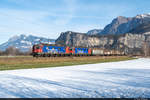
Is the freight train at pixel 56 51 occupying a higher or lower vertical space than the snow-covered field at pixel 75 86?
higher

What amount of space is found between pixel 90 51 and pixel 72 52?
503 inches

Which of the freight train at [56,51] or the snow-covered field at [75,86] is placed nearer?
the snow-covered field at [75,86]

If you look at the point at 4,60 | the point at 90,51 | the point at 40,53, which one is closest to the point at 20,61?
the point at 4,60

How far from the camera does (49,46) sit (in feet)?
158

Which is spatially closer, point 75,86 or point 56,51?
point 75,86

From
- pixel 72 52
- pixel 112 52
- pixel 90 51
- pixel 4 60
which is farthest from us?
pixel 112 52

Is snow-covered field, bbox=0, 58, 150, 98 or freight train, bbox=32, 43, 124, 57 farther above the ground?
freight train, bbox=32, 43, 124, 57

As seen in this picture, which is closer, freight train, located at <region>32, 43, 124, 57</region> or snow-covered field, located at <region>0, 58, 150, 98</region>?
snow-covered field, located at <region>0, 58, 150, 98</region>

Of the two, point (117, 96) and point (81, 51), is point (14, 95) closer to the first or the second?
point (117, 96)

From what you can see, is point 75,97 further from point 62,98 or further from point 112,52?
point 112,52

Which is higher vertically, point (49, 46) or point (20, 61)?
point (49, 46)

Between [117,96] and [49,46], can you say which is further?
[49,46]

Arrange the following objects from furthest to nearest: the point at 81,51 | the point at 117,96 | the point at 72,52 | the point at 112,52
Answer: the point at 112,52, the point at 81,51, the point at 72,52, the point at 117,96

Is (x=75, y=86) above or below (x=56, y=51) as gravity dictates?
below
